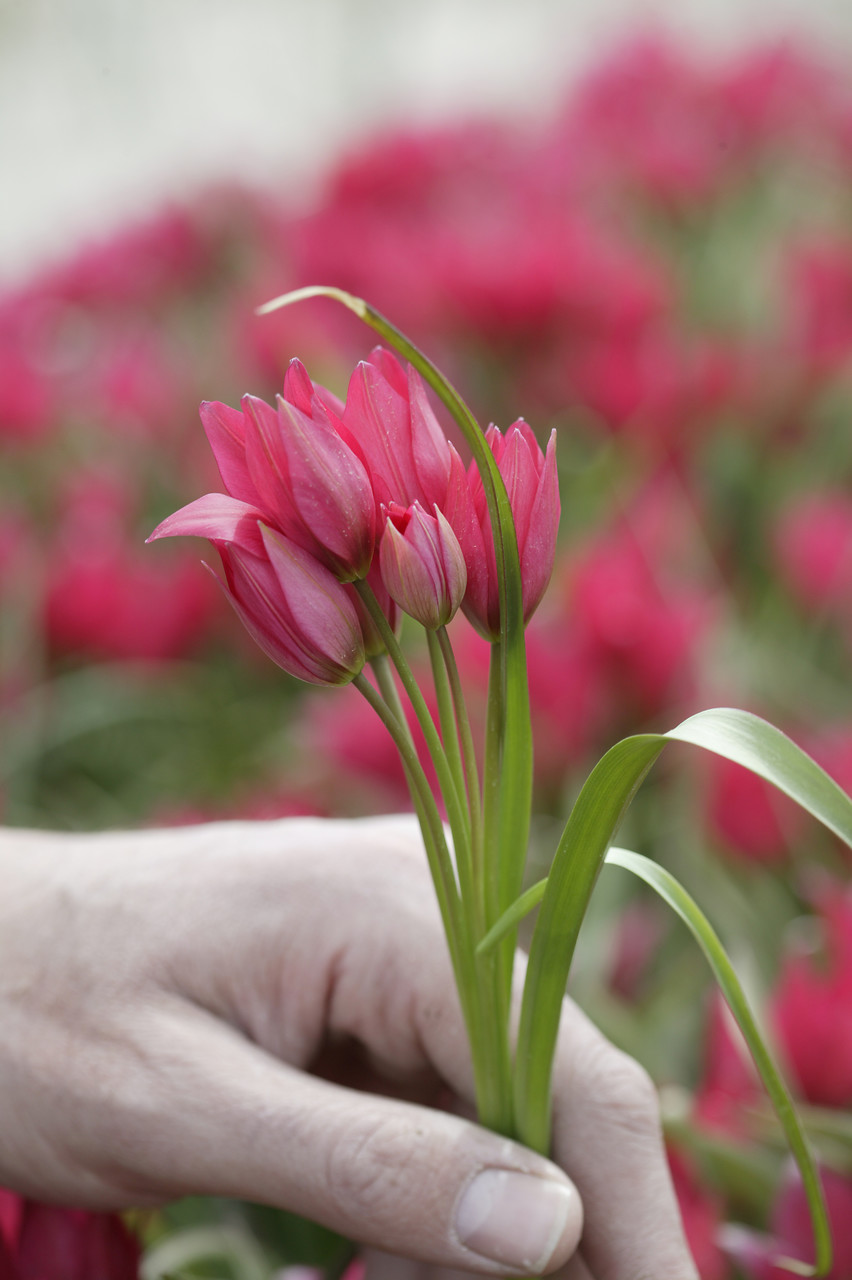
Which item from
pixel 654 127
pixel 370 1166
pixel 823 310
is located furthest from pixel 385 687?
pixel 654 127

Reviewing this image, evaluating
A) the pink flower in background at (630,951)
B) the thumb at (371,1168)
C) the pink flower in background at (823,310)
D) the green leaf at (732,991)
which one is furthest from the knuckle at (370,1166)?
the pink flower in background at (823,310)

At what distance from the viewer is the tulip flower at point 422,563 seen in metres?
0.23

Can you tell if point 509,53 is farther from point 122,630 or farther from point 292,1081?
point 292,1081

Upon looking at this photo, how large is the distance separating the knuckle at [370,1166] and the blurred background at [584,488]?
8 cm

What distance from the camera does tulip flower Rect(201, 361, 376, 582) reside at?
230 mm

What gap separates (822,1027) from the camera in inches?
15.8

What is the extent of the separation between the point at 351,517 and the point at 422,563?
0.02m

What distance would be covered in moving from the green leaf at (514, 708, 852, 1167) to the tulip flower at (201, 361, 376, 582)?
7 cm

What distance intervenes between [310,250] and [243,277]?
0.99 ft

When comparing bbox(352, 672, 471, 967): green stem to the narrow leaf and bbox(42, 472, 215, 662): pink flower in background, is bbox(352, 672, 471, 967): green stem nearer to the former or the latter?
the narrow leaf

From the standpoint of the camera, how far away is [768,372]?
80 cm

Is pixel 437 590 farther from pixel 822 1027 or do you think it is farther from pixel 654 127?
pixel 654 127

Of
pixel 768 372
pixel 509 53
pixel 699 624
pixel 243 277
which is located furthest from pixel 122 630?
pixel 509 53

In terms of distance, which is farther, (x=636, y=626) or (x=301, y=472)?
(x=636, y=626)
